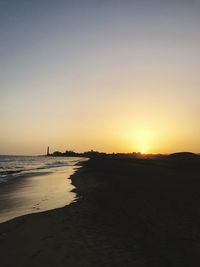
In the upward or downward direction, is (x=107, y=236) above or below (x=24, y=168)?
below

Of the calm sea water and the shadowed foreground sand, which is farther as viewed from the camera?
the calm sea water

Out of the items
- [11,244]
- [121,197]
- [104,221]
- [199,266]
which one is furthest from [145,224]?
[121,197]

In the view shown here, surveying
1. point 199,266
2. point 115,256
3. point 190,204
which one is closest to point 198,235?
point 199,266

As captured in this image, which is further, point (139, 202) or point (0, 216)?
point (139, 202)

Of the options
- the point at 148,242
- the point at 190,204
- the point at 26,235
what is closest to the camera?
the point at 148,242

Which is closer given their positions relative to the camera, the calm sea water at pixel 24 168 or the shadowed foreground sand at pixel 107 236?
the shadowed foreground sand at pixel 107 236

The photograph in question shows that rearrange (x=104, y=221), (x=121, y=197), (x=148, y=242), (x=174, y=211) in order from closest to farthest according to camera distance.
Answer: (x=148, y=242), (x=104, y=221), (x=174, y=211), (x=121, y=197)

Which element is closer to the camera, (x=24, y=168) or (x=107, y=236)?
(x=107, y=236)

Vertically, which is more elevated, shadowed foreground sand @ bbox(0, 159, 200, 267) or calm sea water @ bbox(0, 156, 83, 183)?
calm sea water @ bbox(0, 156, 83, 183)

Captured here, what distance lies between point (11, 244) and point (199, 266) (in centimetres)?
530

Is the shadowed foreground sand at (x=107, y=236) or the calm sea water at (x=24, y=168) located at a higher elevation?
the calm sea water at (x=24, y=168)

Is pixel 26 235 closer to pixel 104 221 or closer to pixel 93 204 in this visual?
pixel 104 221

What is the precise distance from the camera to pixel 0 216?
13.2 m

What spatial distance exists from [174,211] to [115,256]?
5.80 metres
